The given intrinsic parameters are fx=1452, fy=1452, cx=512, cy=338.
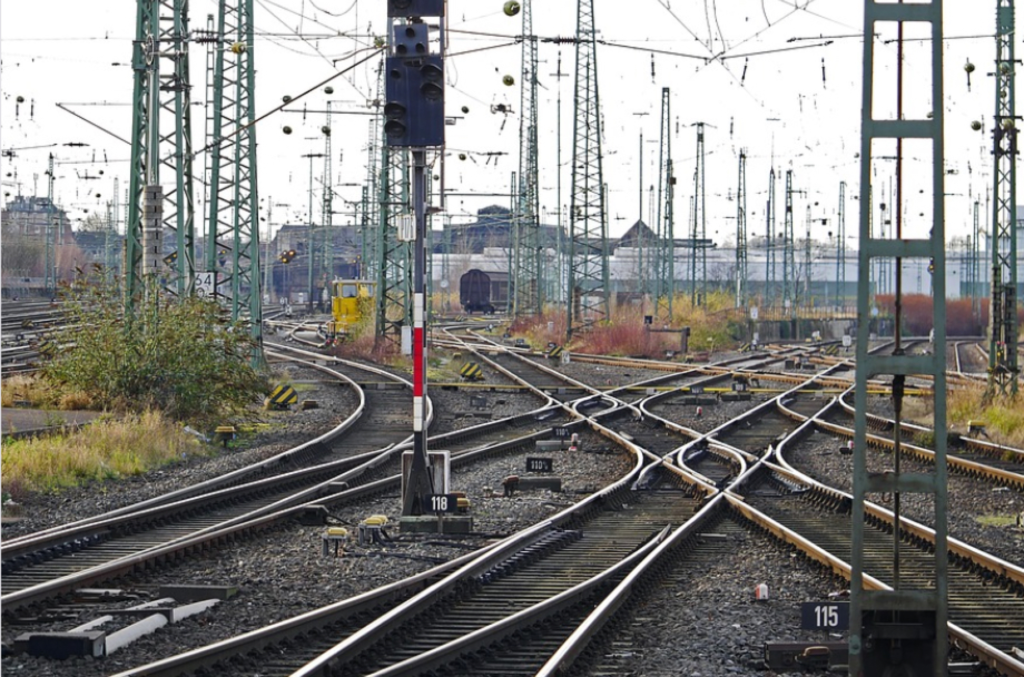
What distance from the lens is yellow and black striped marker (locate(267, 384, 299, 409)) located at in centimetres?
2755

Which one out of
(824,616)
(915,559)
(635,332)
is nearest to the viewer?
(824,616)

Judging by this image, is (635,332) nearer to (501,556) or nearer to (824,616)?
(501,556)

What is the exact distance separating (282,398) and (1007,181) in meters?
14.2

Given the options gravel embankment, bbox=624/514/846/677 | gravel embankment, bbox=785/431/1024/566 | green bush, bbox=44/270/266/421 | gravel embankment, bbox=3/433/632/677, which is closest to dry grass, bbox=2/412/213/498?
green bush, bbox=44/270/266/421

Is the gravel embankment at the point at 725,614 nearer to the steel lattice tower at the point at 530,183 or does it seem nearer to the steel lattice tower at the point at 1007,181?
the steel lattice tower at the point at 1007,181

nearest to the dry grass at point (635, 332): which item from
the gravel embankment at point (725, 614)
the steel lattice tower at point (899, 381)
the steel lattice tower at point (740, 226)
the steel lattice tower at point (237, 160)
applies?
the steel lattice tower at point (740, 226)

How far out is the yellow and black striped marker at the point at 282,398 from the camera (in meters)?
27.5

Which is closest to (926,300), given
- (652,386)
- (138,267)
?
(652,386)

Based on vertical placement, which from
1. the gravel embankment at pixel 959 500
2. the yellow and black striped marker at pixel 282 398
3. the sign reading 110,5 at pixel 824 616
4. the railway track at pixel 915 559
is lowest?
the gravel embankment at pixel 959 500

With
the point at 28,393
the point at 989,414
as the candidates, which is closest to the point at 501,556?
the point at 28,393

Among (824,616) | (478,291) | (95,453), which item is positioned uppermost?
(478,291)

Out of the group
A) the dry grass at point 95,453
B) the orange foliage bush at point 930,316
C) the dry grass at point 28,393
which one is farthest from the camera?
the orange foliage bush at point 930,316

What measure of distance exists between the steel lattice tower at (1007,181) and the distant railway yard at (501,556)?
2.72 metres

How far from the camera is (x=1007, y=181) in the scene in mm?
27078
